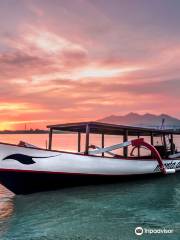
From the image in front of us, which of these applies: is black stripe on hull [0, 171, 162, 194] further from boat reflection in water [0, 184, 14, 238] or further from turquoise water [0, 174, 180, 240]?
boat reflection in water [0, 184, 14, 238]

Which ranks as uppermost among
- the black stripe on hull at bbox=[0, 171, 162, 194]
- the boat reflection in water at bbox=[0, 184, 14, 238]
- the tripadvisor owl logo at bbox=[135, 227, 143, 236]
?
the black stripe on hull at bbox=[0, 171, 162, 194]

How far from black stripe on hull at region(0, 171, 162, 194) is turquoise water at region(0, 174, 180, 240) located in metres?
0.30

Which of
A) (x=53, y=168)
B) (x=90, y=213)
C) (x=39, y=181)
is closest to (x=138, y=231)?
(x=90, y=213)

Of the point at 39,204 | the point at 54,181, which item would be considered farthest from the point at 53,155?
the point at 39,204

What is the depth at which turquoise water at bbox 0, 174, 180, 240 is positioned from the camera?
9195mm

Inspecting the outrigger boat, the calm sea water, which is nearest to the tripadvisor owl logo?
the calm sea water

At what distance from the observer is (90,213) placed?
11094mm

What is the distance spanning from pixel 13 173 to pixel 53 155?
1.93 m

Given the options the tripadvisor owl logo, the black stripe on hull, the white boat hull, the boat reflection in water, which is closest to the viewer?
the tripadvisor owl logo

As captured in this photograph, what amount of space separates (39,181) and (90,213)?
350cm

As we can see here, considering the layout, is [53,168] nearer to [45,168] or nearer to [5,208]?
[45,168]

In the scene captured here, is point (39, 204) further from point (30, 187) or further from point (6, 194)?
point (6, 194)

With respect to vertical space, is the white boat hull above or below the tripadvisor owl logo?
above

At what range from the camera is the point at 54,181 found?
1397 cm
